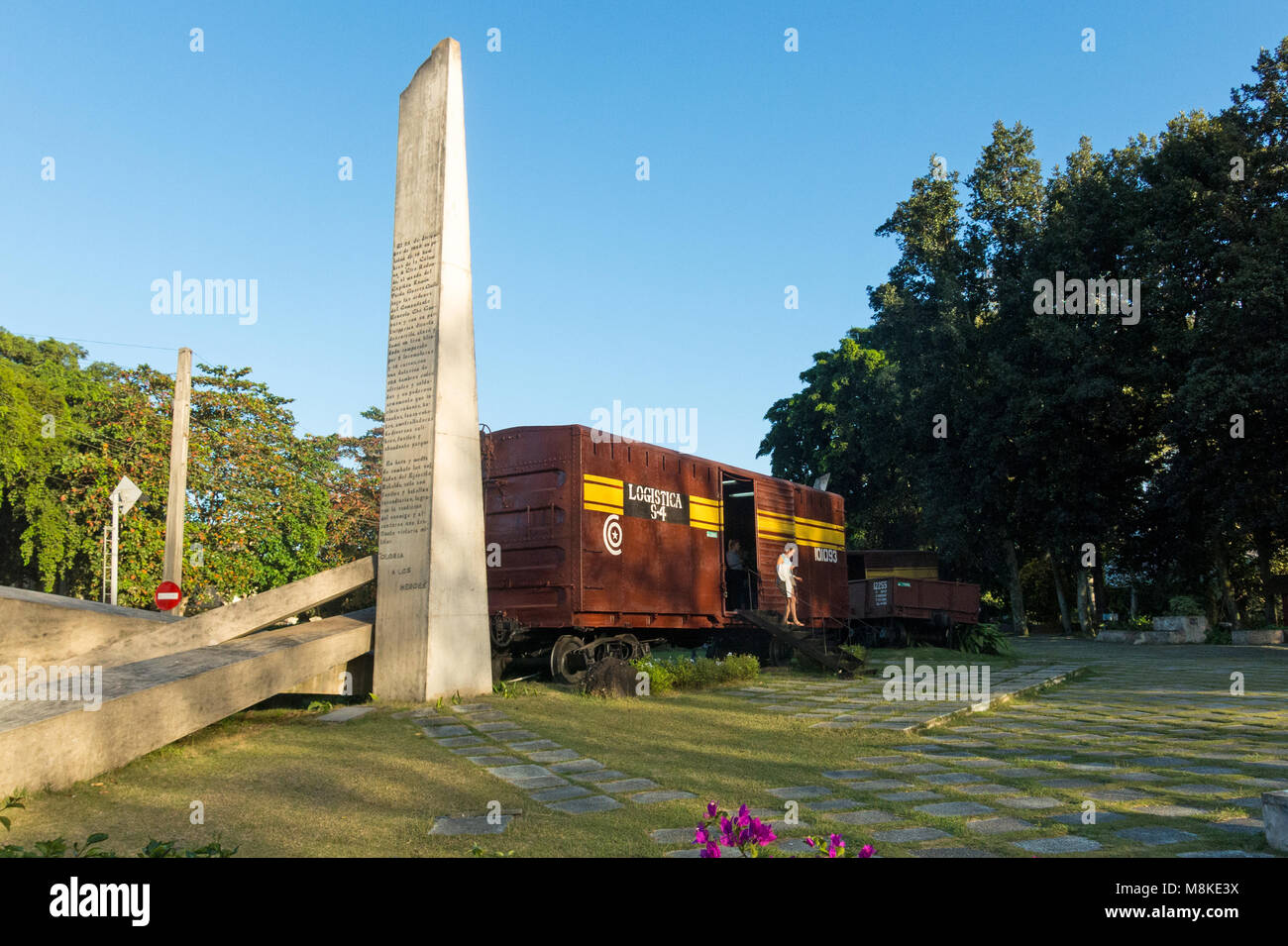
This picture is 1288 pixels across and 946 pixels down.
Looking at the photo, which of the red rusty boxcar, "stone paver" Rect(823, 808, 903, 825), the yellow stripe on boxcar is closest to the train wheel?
the red rusty boxcar

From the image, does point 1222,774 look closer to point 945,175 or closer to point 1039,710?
point 1039,710

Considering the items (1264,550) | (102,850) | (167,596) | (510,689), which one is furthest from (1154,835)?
(1264,550)

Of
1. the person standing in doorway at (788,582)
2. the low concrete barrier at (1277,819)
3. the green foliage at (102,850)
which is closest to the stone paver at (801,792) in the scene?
the low concrete barrier at (1277,819)

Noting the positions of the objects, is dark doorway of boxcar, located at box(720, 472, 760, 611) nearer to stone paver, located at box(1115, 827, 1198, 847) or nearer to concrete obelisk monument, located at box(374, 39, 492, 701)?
concrete obelisk monument, located at box(374, 39, 492, 701)

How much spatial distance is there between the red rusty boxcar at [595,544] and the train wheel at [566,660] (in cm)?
2

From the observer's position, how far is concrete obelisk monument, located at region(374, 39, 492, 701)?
34.7 ft

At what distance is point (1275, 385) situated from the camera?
68.1 ft

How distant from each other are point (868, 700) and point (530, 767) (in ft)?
18.7

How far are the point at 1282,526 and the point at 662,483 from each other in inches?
761

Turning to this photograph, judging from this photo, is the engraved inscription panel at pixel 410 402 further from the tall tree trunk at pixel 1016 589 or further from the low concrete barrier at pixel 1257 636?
the tall tree trunk at pixel 1016 589

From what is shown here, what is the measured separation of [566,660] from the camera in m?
13.1

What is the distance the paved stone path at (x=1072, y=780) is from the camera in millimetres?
4566
